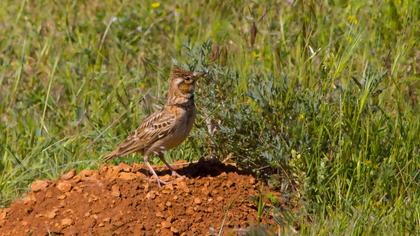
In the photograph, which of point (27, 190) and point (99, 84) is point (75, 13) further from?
point (27, 190)

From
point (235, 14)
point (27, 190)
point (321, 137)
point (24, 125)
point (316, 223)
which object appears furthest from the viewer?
point (235, 14)

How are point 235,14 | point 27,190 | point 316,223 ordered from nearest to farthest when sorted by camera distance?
point 316,223, point 27,190, point 235,14

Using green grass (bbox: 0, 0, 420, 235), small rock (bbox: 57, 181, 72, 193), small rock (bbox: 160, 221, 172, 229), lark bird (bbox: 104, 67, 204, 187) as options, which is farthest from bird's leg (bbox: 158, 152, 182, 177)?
small rock (bbox: 57, 181, 72, 193)

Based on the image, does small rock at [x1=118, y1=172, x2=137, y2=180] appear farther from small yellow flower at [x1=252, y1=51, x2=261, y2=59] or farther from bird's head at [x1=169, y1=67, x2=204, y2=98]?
small yellow flower at [x1=252, y1=51, x2=261, y2=59]

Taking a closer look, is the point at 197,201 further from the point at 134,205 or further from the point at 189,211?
the point at 134,205

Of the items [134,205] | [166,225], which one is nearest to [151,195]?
[134,205]

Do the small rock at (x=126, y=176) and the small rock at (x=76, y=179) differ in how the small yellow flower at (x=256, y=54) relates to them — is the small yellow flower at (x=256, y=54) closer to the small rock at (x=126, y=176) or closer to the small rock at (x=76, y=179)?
the small rock at (x=126, y=176)

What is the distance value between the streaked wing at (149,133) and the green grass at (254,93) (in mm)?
402

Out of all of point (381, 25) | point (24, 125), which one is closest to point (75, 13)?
point (24, 125)

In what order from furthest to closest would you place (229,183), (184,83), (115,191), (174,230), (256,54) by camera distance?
(256,54) → (184,83) → (229,183) → (115,191) → (174,230)

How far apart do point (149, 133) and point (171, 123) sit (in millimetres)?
201

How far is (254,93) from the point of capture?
23.0ft

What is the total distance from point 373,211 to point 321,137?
0.68 meters

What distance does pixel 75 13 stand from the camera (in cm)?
1052
